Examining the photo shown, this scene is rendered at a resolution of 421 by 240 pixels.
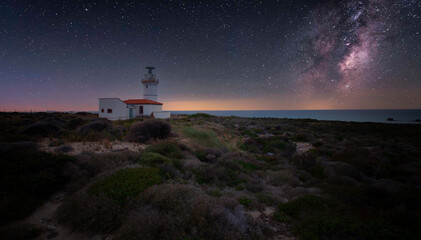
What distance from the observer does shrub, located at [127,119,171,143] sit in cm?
1143

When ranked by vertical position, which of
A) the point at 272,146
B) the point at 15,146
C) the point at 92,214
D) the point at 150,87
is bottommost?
the point at 272,146

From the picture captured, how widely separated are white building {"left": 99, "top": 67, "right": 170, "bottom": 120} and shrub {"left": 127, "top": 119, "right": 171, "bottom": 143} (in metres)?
16.4

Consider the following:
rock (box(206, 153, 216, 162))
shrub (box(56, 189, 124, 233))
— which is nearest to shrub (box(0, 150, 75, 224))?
shrub (box(56, 189, 124, 233))

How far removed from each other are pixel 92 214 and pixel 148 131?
914 cm

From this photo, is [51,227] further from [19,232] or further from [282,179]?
[282,179]

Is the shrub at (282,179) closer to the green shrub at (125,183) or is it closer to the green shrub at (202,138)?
the green shrub at (125,183)

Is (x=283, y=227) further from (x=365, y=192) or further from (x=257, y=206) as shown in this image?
(x=365, y=192)

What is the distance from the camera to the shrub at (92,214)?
3.19 meters

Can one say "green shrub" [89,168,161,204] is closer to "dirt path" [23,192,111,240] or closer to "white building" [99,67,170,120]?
"dirt path" [23,192,111,240]

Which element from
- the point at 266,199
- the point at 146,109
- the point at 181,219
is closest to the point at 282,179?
the point at 266,199

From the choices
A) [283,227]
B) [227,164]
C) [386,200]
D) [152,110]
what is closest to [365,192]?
[386,200]

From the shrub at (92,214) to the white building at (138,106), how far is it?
2527 cm

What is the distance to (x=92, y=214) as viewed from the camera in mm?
3242

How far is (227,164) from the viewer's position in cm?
797
